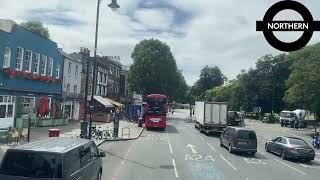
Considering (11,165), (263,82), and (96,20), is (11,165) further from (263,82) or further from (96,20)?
(263,82)

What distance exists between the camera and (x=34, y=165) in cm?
1005

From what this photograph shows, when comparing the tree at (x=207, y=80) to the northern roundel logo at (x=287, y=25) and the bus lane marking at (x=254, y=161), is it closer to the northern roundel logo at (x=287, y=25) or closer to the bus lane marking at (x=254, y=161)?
the bus lane marking at (x=254, y=161)

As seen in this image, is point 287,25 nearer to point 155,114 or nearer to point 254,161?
→ point 254,161

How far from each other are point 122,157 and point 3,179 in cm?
1504

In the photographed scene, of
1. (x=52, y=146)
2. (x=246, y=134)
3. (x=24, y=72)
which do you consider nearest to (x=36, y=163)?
(x=52, y=146)

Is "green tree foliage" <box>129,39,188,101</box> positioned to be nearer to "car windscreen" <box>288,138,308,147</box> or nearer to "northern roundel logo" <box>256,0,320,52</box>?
"car windscreen" <box>288,138,308,147</box>

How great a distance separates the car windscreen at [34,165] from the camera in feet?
32.8

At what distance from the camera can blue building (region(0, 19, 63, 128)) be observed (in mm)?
34344

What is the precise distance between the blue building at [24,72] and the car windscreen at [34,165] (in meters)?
24.7

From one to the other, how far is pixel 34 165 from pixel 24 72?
28677mm

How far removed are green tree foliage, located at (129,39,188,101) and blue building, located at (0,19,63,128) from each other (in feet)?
128

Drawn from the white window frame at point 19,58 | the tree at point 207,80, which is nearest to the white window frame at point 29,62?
the white window frame at point 19,58

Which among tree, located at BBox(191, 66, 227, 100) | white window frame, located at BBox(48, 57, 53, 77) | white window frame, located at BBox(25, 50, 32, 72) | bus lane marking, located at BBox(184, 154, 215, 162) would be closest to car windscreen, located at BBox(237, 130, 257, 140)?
bus lane marking, located at BBox(184, 154, 215, 162)

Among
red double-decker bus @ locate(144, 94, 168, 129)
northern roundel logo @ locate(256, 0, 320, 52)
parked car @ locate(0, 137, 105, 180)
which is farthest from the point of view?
red double-decker bus @ locate(144, 94, 168, 129)
